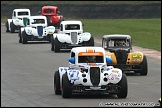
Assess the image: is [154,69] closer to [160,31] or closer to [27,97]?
[27,97]

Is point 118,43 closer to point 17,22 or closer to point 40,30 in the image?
point 40,30

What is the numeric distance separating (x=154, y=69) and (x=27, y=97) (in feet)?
29.1

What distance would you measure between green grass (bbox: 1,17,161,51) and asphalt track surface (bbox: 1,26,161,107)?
281 inches

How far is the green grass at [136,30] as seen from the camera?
3912 centimetres

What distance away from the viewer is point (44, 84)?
2008cm

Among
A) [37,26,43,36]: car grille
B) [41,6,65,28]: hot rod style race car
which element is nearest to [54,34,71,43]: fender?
[37,26,43,36]: car grille

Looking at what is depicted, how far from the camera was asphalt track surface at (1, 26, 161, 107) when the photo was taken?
1612 cm

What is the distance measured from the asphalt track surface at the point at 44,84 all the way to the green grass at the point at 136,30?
7145mm

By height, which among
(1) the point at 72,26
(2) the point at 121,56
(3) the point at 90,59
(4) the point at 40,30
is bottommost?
(2) the point at 121,56

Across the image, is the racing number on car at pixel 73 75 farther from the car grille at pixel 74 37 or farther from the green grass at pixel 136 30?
the green grass at pixel 136 30

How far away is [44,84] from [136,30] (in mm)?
31321

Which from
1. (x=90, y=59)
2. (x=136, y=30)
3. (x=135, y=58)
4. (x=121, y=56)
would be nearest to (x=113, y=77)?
(x=90, y=59)

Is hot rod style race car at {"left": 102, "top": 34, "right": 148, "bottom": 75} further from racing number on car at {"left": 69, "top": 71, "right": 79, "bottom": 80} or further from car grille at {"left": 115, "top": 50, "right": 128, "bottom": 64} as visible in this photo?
racing number on car at {"left": 69, "top": 71, "right": 79, "bottom": 80}

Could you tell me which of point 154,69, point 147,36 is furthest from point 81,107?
point 147,36
